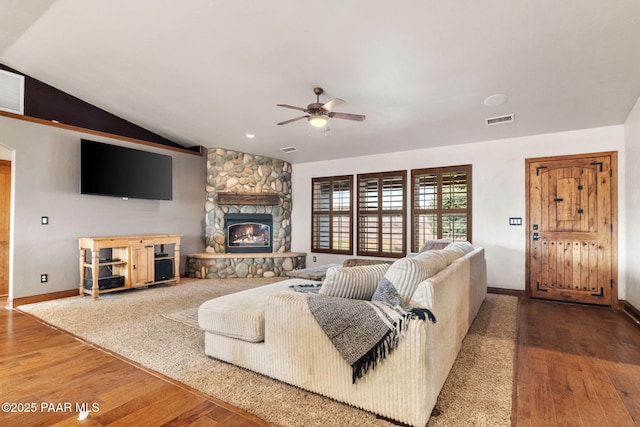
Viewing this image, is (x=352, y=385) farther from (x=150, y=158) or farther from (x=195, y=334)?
(x=150, y=158)

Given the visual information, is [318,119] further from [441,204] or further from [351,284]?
[441,204]

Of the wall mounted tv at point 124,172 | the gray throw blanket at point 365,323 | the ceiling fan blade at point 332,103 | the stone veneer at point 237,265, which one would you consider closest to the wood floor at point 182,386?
the gray throw blanket at point 365,323

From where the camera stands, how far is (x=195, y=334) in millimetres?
3152

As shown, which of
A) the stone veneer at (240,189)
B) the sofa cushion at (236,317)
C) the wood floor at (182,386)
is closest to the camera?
the wood floor at (182,386)

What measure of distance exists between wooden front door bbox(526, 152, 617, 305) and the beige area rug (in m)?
0.78

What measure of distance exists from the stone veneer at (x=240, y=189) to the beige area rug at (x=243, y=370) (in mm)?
1889

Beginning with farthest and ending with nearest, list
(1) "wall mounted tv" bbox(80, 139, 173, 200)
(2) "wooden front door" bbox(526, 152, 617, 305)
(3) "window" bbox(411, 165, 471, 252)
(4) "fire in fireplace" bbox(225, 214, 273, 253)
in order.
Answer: (4) "fire in fireplace" bbox(225, 214, 273, 253), (3) "window" bbox(411, 165, 471, 252), (1) "wall mounted tv" bbox(80, 139, 173, 200), (2) "wooden front door" bbox(526, 152, 617, 305)

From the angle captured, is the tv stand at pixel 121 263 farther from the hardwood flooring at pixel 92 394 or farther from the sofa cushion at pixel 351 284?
the sofa cushion at pixel 351 284

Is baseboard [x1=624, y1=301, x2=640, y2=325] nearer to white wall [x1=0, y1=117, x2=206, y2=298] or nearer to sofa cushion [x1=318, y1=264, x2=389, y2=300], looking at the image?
sofa cushion [x1=318, y1=264, x2=389, y2=300]

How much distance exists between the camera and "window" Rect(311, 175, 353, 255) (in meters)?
6.58

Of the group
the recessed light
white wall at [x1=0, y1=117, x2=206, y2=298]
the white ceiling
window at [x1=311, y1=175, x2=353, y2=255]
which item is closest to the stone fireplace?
window at [x1=311, y1=175, x2=353, y2=255]

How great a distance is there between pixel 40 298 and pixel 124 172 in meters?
2.08

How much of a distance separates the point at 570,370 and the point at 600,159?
336 centimetres

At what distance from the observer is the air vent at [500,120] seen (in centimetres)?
429
